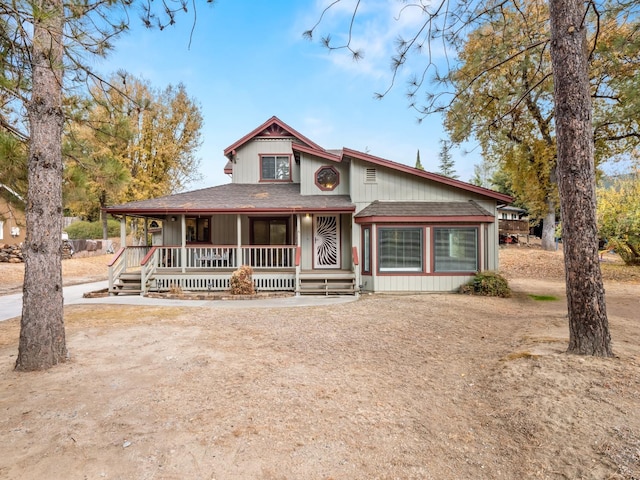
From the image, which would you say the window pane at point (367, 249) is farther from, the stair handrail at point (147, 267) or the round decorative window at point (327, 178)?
the stair handrail at point (147, 267)

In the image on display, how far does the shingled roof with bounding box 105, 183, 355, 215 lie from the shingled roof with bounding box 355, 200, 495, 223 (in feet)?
2.42

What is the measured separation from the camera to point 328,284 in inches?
416

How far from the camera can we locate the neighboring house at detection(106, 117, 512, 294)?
417 inches

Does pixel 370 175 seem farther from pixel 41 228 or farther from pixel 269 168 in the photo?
pixel 41 228

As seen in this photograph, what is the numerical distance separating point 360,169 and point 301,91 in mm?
7657

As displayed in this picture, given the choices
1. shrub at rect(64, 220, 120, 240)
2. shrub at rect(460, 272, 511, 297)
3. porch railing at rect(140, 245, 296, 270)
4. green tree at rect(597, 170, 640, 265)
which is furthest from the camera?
shrub at rect(64, 220, 120, 240)

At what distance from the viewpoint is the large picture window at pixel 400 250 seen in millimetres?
10617

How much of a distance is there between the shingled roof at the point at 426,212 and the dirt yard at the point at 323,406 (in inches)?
188

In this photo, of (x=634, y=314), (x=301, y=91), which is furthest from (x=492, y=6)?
(x=301, y=91)

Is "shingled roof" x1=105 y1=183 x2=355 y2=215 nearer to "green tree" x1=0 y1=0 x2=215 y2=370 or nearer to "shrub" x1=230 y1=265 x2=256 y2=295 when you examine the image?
"shrub" x1=230 y1=265 x2=256 y2=295

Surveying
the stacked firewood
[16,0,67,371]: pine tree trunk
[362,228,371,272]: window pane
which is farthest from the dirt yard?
the stacked firewood

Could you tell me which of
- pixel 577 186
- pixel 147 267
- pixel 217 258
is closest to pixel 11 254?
pixel 147 267

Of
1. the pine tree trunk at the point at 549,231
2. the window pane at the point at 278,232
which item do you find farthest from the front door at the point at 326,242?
the pine tree trunk at the point at 549,231

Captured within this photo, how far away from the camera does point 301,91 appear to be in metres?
16.7
